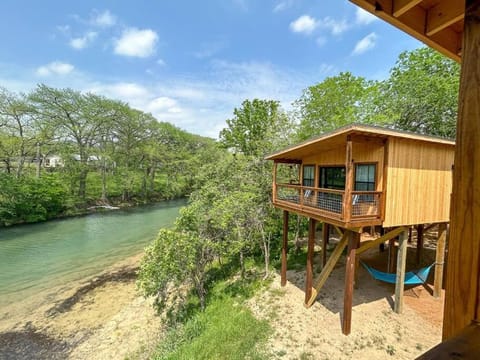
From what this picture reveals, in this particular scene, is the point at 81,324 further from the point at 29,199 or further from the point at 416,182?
the point at 29,199

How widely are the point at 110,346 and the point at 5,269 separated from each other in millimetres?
9620

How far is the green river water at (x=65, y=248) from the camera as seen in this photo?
37.1 feet

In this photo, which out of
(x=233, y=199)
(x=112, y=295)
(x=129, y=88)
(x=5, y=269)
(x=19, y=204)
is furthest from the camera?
(x=129, y=88)

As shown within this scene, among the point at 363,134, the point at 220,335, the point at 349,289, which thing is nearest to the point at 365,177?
the point at 363,134

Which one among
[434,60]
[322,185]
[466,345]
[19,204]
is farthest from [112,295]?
[434,60]

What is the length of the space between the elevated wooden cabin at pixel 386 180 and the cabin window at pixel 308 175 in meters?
1.71

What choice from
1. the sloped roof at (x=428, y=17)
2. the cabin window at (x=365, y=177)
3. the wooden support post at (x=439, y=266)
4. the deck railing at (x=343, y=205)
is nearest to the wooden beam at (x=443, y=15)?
the sloped roof at (x=428, y=17)

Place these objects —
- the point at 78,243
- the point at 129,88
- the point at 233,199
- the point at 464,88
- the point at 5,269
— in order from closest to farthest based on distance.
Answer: the point at 464,88 < the point at 233,199 < the point at 5,269 < the point at 78,243 < the point at 129,88

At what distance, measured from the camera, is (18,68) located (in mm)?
20469

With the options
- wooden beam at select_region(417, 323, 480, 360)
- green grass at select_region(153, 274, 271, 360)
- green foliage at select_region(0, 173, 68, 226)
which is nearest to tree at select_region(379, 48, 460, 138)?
green grass at select_region(153, 274, 271, 360)

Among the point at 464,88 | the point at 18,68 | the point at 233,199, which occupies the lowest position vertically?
the point at 233,199

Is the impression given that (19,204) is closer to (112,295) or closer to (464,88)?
(112,295)

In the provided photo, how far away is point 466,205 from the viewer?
881 millimetres

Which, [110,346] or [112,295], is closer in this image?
[110,346]
